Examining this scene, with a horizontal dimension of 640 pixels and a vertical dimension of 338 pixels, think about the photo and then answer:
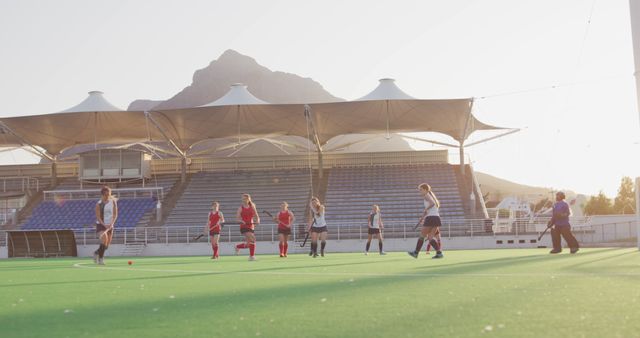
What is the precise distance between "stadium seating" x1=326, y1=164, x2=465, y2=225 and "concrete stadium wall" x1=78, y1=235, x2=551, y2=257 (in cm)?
235

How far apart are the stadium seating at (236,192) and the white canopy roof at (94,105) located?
22.0 feet

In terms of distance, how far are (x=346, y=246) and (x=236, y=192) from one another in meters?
11.0

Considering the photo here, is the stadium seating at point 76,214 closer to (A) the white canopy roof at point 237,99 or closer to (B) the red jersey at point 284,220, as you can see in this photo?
(A) the white canopy roof at point 237,99

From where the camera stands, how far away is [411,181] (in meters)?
44.7

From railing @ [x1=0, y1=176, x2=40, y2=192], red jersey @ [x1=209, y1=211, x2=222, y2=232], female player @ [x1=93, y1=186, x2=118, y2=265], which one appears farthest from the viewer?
railing @ [x1=0, y1=176, x2=40, y2=192]

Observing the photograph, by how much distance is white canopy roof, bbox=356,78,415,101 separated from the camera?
41.5 m

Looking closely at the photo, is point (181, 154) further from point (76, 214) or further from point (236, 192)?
point (76, 214)

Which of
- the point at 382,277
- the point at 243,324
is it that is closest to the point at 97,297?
the point at 243,324

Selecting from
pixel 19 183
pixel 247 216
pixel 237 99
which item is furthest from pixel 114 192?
pixel 247 216

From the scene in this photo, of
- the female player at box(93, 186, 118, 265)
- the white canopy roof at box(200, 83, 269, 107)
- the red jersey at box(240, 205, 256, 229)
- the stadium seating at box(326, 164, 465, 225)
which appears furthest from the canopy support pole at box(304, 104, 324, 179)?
the female player at box(93, 186, 118, 265)

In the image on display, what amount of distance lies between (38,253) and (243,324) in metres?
26.6

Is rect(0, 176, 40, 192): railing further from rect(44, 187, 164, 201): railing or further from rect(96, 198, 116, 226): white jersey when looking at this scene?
rect(96, 198, 116, 226): white jersey

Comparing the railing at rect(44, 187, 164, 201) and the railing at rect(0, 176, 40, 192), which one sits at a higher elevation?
the railing at rect(0, 176, 40, 192)

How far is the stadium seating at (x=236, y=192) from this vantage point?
41.7m
